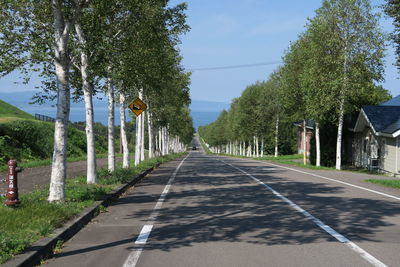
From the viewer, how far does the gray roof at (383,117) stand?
29.0 m

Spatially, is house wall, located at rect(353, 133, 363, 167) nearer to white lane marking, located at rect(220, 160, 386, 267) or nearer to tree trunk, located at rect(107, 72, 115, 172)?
tree trunk, located at rect(107, 72, 115, 172)

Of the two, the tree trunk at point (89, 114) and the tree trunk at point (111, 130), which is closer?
the tree trunk at point (89, 114)

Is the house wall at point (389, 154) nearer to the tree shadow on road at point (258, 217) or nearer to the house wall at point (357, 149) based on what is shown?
the house wall at point (357, 149)

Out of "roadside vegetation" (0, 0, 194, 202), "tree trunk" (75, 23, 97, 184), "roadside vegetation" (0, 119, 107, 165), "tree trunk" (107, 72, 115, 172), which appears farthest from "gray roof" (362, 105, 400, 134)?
"roadside vegetation" (0, 119, 107, 165)

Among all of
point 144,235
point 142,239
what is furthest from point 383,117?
point 142,239

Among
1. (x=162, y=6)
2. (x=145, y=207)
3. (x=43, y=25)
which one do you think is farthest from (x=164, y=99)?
(x=145, y=207)

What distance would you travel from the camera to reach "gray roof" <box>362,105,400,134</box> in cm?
2901

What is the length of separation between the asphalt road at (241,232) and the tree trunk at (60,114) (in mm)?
1280

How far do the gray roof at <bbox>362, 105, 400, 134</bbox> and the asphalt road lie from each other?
1710 cm

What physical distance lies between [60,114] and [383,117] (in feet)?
86.7

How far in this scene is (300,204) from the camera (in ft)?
37.1

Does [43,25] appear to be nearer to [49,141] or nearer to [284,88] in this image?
[49,141]

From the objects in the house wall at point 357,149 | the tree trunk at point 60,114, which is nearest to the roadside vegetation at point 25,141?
the tree trunk at point 60,114

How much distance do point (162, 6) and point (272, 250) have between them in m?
16.1
